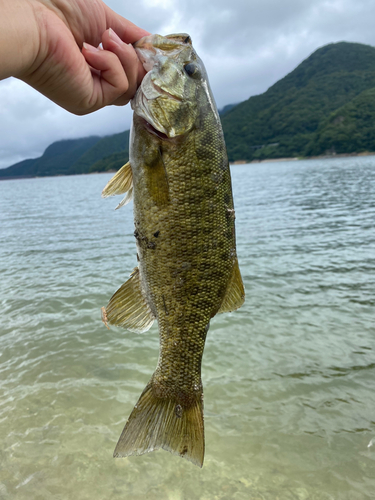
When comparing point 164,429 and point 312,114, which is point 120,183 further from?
point 312,114

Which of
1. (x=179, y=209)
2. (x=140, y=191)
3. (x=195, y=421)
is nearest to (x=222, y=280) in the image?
(x=179, y=209)

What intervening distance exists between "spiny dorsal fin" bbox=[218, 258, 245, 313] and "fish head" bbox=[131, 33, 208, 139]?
3.55ft

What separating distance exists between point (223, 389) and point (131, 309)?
409cm

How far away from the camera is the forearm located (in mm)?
1536

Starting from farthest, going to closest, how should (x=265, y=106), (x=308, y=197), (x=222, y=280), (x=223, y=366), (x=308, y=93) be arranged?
(x=265, y=106) < (x=308, y=93) < (x=308, y=197) < (x=223, y=366) < (x=222, y=280)

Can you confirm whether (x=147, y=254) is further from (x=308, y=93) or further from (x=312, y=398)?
(x=308, y=93)

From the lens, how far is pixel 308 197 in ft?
105

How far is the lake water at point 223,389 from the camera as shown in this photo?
13.9ft

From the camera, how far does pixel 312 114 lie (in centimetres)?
14538

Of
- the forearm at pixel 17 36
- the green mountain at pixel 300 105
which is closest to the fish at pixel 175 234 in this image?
the forearm at pixel 17 36

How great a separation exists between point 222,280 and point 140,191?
0.86m

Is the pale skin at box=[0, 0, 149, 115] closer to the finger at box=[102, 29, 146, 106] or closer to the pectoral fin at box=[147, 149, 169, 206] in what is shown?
the finger at box=[102, 29, 146, 106]

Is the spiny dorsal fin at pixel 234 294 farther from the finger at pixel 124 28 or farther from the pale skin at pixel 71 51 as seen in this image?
the finger at pixel 124 28

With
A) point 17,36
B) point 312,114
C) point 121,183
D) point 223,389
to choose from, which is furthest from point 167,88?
point 312,114
